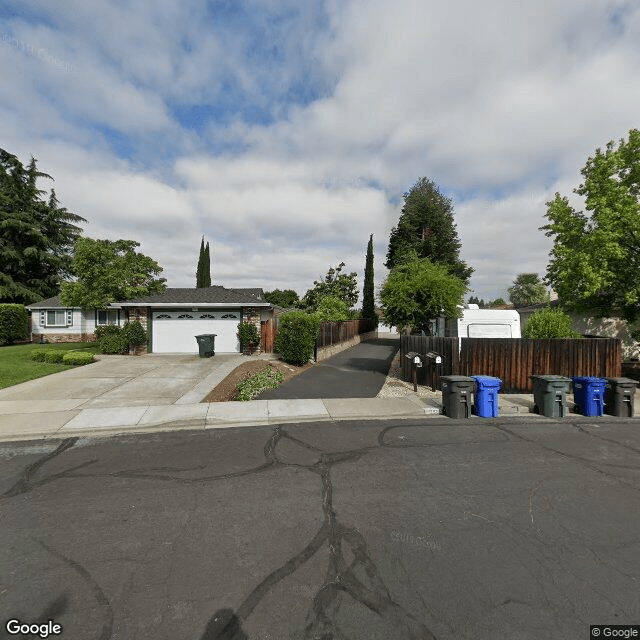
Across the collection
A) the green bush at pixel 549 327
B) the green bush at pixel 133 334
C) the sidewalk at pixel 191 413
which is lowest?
the sidewalk at pixel 191 413

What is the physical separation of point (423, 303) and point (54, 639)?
12310mm

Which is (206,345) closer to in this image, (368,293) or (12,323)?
(12,323)

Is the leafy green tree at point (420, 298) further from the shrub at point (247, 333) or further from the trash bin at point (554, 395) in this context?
the shrub at point (247, 333)

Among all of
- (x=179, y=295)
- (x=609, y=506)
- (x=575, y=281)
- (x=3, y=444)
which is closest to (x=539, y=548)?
(x=609, y=506)

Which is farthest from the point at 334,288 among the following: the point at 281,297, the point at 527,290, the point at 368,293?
the point at 527,290

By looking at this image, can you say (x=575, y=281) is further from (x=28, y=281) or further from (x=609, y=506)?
(x=28, y=281)

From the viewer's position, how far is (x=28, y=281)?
3164 cm

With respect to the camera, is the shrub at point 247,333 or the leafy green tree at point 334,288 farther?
the leafy green tree at point 334,288

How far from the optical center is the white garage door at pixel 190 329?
18.7 m

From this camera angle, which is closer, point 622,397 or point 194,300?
point 622,397

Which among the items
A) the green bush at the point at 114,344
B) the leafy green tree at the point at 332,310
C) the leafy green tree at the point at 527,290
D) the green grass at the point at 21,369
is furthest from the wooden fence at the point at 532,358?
the leafy green tree at the point at 527,290

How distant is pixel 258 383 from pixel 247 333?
25.7ft

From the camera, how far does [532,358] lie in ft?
34.0

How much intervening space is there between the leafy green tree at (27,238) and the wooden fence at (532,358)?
36.6 metres
